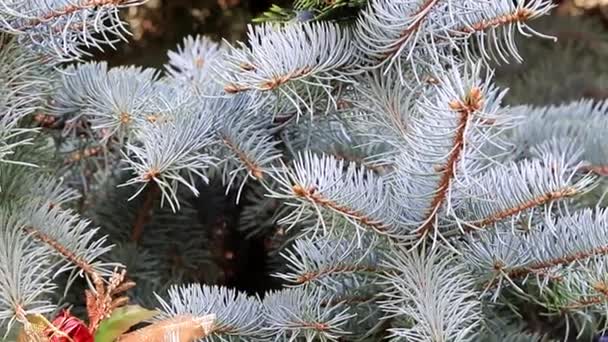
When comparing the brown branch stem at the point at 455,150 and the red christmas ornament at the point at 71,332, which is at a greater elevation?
the brown branch stem at the point at 455,150

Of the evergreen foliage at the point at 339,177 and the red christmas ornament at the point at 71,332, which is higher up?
the evergreen foliage at the point at 339,177

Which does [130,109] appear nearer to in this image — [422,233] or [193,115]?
[193,115]

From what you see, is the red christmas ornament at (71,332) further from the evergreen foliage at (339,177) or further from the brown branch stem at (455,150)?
the brown branch stem at (455,150)

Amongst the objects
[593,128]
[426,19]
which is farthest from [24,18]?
[593,128]

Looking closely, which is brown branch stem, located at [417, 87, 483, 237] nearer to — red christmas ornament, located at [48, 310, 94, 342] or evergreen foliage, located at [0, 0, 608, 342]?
evergreen foliage, located at [0, 0, 608, 342]

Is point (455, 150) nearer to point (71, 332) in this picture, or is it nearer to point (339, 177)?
point (339, 177)

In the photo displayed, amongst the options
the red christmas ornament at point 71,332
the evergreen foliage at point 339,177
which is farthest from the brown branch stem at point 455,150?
the red christmas ornament at point 71,332

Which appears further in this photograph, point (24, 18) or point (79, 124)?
point (79, 124)

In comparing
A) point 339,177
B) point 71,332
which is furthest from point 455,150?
point 71,332
